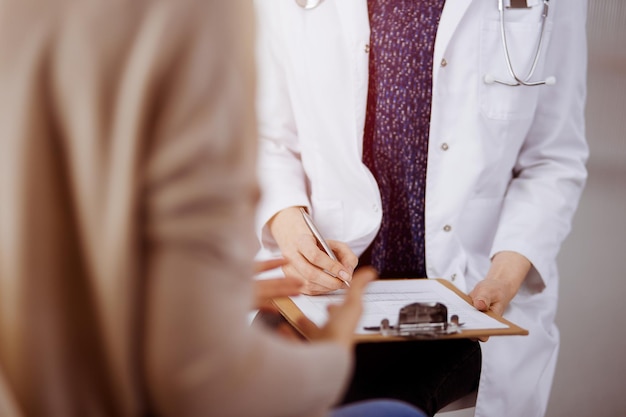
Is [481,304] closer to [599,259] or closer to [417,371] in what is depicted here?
[417,371]

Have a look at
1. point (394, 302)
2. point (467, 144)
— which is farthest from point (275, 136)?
point (394, 302)

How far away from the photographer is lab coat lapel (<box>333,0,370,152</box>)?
1118mm

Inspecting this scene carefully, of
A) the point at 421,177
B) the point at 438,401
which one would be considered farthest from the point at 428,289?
the point at 421,177

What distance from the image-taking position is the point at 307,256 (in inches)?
38.7

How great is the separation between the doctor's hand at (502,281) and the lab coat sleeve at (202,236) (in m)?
0.58

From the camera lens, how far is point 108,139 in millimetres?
378

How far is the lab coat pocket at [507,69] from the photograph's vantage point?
1127 millimetres

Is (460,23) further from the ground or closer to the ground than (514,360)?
further from the ground

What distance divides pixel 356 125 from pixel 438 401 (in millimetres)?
478

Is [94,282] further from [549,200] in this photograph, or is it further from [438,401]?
[549,200]

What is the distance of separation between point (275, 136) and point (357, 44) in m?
0.23

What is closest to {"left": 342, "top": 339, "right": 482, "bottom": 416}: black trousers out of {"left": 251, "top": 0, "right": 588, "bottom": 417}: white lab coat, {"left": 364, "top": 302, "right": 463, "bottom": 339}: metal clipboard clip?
{"left": 251, "top": 0, "right": 588, "bottom": 417}: white lab coat

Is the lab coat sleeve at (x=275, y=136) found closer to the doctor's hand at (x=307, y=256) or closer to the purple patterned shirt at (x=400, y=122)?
the doctor's hand at (x=307, y=256)

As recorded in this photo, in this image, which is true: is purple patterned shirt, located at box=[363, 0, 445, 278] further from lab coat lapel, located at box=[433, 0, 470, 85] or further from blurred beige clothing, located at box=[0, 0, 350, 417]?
blurred beige clothing, located at box=[0, 0, 350, 417]
